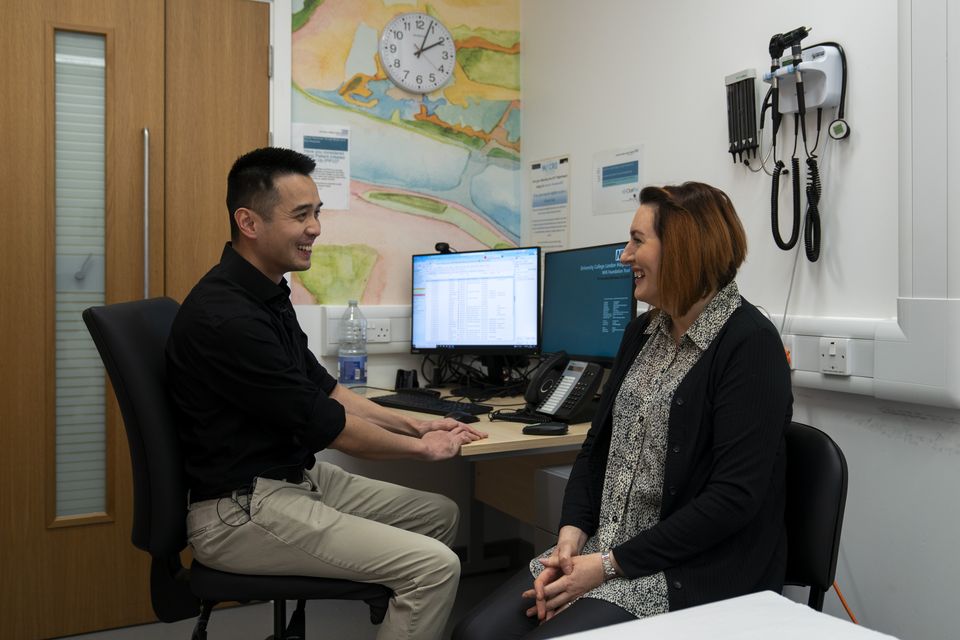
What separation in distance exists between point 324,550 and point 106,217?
153 cm

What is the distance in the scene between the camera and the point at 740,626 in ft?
2.95

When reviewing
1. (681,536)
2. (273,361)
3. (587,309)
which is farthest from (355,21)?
(681,536)

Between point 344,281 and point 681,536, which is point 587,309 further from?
point 681,536

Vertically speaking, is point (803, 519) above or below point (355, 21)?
below

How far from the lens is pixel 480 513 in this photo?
121 inches

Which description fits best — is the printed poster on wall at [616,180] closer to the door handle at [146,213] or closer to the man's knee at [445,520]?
the man's knee at [445,520]

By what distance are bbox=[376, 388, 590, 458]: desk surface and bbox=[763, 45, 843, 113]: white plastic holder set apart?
3.31 ft

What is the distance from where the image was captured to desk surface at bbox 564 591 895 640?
0.87 metres

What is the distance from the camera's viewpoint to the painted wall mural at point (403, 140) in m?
2.85

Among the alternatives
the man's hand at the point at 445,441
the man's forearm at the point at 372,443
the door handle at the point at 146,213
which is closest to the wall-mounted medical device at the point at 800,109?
the man's hand at the point at 445,441

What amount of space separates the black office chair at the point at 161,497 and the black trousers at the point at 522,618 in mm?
311

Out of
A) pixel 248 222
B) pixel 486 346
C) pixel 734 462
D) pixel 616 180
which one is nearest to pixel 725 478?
pixel 734 462

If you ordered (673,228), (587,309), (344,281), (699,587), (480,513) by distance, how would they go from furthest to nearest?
(480,513) → (344,281) → (587,309) → (673,228) → (699,587)

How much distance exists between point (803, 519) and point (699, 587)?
0.24 meters
